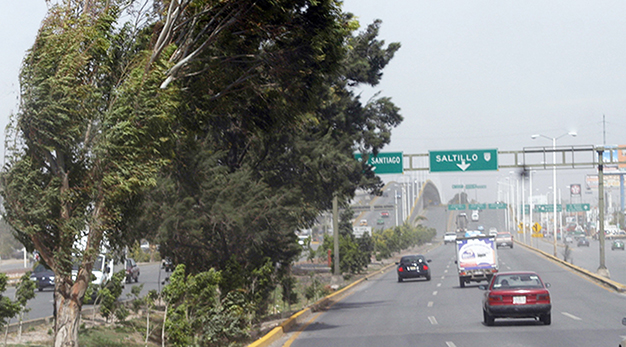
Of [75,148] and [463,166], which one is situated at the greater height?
[463,166]

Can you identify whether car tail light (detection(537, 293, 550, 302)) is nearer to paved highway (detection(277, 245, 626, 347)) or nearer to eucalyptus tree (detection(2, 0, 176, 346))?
paved highway (detection(277, 245, 626, 347))

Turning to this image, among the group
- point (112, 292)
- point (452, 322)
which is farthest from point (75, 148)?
point (452, 322)

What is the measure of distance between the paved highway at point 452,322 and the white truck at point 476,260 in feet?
4.00

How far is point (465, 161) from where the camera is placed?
144 feet

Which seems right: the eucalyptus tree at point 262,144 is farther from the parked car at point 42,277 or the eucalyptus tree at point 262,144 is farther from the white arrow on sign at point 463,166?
the parked car at point 42,277

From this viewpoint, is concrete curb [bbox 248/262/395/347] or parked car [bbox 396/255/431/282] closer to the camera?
concrete curb [bbox 248/262/395/347]

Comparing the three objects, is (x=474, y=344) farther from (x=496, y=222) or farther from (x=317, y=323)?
(x=496, y=222)

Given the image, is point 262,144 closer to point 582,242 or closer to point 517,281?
point 517,281

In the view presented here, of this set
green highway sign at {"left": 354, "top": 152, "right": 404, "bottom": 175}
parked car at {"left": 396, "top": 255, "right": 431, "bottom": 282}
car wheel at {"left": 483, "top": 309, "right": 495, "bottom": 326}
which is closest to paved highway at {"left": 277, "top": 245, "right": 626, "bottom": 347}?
car wheel at {"left": 483, "top": 309, "right": 495, "bottom": 326}

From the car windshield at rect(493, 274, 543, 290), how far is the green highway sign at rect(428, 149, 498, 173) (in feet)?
78.7

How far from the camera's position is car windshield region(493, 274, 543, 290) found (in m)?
19.1

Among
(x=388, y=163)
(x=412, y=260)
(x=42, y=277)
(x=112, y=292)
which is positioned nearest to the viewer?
(x=112, y=292)

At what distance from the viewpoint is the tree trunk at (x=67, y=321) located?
11.1 m

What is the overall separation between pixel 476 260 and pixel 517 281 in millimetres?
18289
